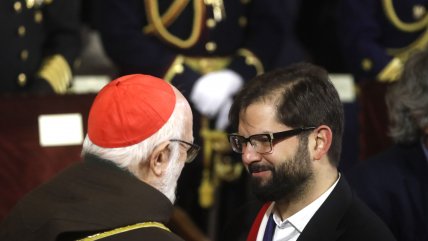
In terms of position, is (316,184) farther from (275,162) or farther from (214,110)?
(214,110)

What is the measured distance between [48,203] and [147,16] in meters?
2.15

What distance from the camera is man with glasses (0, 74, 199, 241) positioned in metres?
2.34

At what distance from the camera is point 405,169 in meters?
3.32

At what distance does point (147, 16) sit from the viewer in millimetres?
4438

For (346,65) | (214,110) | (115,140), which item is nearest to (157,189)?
(115,140)

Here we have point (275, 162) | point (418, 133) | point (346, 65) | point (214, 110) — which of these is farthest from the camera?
point (346, 65)

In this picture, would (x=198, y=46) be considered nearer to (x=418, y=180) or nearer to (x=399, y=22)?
(x=399, y=22)

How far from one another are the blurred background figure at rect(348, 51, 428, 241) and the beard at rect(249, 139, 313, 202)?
61 cm

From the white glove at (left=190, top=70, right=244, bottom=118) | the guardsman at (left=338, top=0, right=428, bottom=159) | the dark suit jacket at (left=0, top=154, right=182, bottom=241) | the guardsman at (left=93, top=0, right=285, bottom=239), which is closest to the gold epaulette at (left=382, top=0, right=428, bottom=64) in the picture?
the guardsman at (left=338, top=0, right=428, bottom=159)

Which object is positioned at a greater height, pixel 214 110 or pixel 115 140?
pixel 115 140

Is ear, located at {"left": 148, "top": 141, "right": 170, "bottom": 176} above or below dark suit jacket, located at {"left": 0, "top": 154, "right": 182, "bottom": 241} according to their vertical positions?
above

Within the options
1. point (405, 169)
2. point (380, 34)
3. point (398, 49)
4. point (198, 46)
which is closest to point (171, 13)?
point (198, 46)

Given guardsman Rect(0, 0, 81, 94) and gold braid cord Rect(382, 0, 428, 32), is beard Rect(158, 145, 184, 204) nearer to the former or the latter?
guardsman Rect(0, 0, 81, 94)

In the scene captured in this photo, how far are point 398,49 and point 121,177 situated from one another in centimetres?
271
